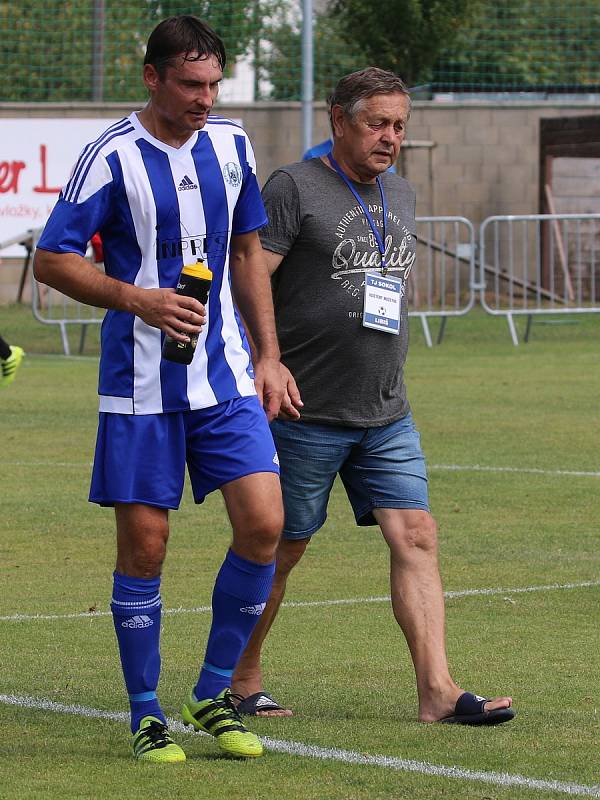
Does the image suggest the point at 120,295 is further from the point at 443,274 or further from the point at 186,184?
the point at 443,274

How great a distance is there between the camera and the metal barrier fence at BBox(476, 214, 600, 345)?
20.5 metres

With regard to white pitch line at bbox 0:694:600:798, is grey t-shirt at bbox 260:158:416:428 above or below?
above

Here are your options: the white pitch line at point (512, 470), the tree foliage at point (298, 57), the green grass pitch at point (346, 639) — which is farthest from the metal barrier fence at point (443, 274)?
the white pitch line at point (512, 470)

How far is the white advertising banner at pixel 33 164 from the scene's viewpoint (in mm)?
24453

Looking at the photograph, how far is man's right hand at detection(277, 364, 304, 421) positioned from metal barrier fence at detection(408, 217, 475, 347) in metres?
13.8

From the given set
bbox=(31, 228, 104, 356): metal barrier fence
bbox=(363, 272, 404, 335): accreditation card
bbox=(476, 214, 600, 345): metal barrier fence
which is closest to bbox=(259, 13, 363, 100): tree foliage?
bbox=(476, 214, 600, 345): metal barrier fence

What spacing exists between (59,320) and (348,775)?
50.5ft

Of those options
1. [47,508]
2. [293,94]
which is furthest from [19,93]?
[47,508]

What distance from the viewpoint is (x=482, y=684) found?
6117 mm

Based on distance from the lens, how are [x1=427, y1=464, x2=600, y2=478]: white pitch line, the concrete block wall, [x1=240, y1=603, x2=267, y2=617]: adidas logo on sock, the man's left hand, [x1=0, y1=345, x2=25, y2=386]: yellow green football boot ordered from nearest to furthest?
[x1=240, y1=603, x2=267, y2=617]: adidas logo on sock
the man's left hand
[x1=427, y1=464, x2=600, y2=478]: white pitch line
[x1=0, y1=345, x2=25, y2=386]: yellow green football boot
the concrete block wall

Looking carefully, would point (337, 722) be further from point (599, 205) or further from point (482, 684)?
point (599, 205)

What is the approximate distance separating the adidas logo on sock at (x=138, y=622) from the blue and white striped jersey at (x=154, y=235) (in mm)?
589

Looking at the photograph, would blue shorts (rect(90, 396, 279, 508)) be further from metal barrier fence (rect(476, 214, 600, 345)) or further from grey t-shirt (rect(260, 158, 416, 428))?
metal barrier fence (rect(476, 214, 600, 345))

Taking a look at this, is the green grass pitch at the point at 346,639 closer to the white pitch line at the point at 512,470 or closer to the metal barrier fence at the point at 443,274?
the white pitch line at the point at 512,470
